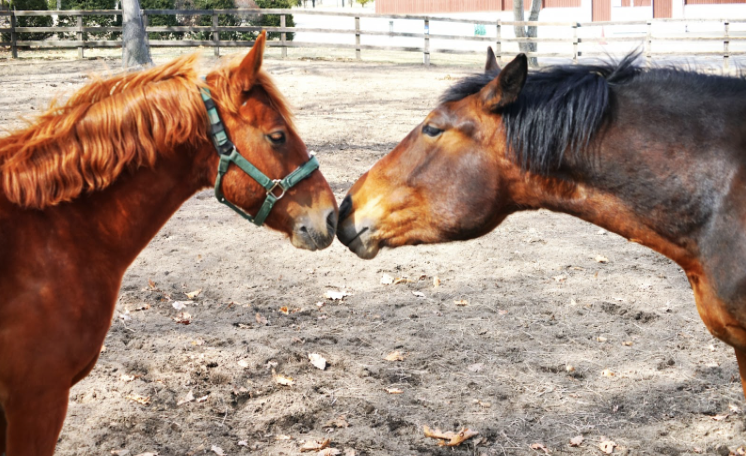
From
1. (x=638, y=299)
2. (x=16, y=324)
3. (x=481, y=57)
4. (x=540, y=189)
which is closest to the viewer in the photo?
(x=16, y=324)

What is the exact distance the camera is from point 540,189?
305cm

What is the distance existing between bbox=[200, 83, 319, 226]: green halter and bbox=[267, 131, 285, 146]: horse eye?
15cm

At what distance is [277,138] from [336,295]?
3091 mm

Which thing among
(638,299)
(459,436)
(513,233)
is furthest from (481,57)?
(459,436)

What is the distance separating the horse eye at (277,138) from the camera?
9.75 feet

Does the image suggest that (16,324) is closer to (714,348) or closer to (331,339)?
(331,339)

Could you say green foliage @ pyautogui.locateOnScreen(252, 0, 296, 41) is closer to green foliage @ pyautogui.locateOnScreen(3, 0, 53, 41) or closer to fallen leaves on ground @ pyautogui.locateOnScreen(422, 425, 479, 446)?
green foliage @ pyautogui.locateOnScreen(3, 0, 53, 41)

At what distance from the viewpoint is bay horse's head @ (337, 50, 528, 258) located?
3025 millimetres

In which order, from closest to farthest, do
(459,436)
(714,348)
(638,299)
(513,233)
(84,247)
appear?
(84,247), (459,436), (714,348), (638,299), (513,233)

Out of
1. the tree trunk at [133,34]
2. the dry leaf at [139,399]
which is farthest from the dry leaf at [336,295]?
the tree trunk at [133,34]

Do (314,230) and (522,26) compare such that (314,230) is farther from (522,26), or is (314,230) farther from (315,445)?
(522,26)

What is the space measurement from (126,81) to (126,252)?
750mm

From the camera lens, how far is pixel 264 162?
9.70ft

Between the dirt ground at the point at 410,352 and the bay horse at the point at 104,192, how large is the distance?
1.38 m
